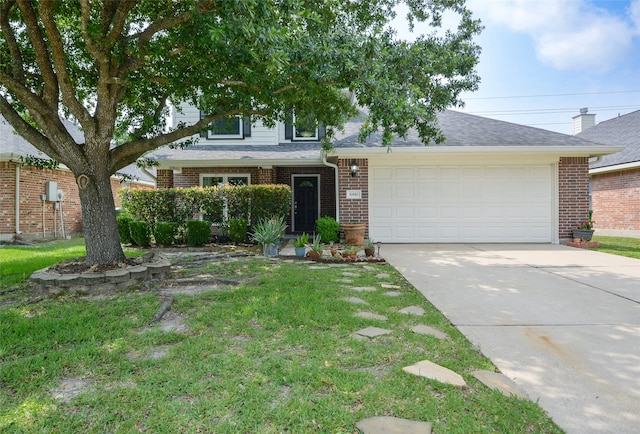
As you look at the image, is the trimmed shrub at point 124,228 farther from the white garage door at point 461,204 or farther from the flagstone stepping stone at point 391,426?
the flagstone stepping stone at point 391,426

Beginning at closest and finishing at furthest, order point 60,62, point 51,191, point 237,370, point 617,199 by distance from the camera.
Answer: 1. point 237,370
2. point 60,62
3. point 51,191
4. point 617,199

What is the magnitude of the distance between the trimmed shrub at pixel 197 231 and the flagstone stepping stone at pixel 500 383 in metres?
7.47

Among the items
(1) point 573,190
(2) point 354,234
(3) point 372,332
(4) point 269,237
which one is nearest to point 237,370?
(3) point 372,332

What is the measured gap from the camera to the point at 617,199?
40.8 ft

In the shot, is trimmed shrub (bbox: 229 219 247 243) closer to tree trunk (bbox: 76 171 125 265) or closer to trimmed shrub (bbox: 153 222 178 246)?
trimmed shrub (bbox: 153 222 178 246)

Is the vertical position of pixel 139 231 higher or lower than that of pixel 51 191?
lower

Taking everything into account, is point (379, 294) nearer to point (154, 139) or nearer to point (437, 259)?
point (437, 259)

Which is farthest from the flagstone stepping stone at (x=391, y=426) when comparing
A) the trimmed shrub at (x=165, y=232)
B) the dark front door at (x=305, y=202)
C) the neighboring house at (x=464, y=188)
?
the dark front door at (x=305, y=202)

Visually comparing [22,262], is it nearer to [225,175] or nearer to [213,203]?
[213,203]

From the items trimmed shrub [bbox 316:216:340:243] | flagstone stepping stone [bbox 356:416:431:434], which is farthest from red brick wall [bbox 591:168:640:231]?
flagstone stepping stone [bbox 356:416:431:434]

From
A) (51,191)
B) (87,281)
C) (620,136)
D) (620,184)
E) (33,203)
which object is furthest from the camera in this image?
(620,136)

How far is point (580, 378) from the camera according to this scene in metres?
2.37

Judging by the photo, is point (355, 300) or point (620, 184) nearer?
point (355, 300)

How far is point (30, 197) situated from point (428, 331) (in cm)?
1220
